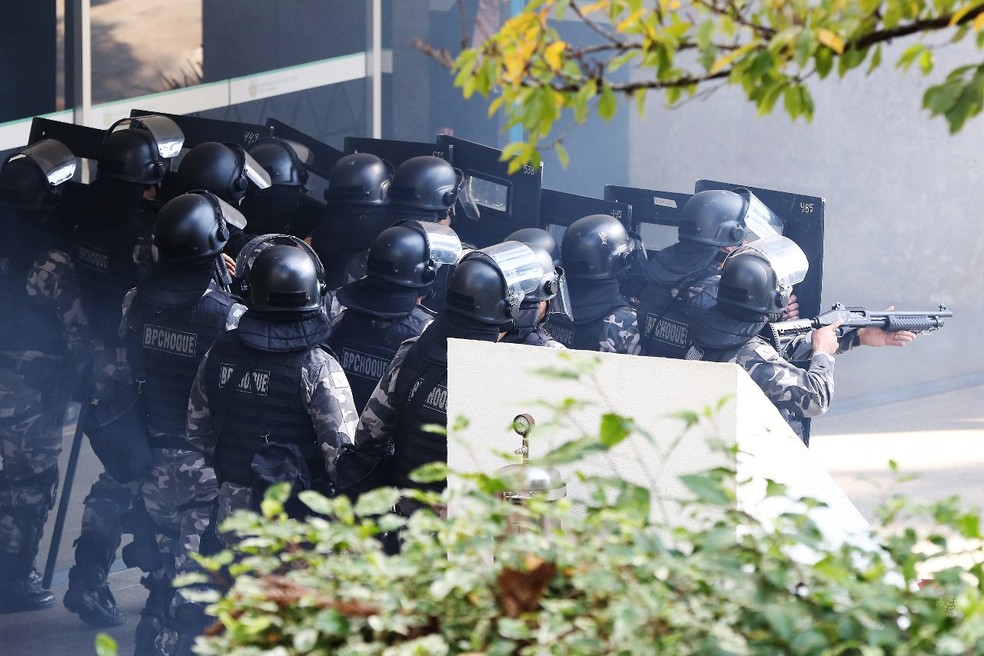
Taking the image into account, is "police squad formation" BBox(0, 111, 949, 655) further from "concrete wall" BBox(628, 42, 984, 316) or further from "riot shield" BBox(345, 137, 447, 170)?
"concrete wall" BBox(628, 42, 984, 316)

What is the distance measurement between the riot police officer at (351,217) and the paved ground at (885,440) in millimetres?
1831

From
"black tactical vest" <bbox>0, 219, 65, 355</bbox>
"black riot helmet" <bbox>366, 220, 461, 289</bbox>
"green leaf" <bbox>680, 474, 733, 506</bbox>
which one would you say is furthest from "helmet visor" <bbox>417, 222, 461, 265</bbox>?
A: "green leaf" <bbox>680, 474, 733, 506</bbox>

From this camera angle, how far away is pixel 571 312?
595 cm

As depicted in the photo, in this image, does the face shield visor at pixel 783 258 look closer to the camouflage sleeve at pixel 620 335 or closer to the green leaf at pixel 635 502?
the camouflage sleeve at pixel 620 335

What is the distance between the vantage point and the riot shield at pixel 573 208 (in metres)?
6.50

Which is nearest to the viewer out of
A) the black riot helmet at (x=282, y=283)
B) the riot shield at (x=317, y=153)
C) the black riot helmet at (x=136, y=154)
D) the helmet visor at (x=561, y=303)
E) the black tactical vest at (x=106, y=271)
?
the black riot helmet at (x=282, y=283)

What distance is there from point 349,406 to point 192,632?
3.64ft

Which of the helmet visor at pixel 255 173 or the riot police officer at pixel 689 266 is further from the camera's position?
the helmet visor at pixel 255 173

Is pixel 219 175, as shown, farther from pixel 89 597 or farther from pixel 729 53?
pixel 729 53

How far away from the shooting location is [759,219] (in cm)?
612

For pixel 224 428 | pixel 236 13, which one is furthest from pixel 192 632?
pixel 236 13

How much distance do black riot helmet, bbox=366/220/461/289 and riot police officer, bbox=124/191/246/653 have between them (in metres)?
0.60

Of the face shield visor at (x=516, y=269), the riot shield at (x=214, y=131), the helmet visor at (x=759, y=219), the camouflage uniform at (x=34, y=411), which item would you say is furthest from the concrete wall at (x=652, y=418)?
the riot shield at (x=214, y=131)

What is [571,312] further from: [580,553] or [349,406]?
[580,553]
